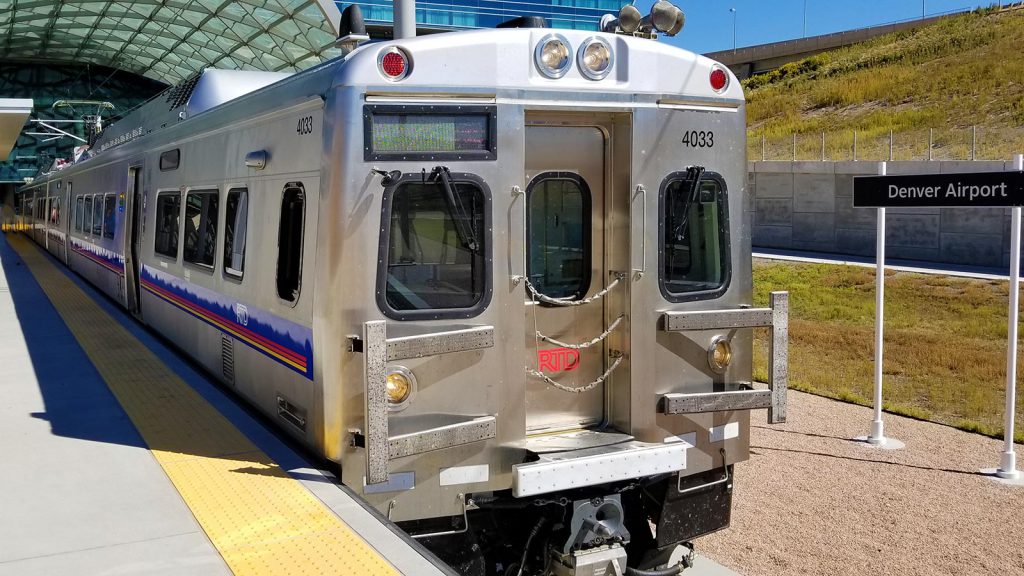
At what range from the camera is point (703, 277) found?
611 cm

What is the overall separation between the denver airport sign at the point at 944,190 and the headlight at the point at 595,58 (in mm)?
4314

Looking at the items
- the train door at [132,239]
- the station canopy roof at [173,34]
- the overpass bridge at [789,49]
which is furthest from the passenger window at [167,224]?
the overpass bridge at [789,49]

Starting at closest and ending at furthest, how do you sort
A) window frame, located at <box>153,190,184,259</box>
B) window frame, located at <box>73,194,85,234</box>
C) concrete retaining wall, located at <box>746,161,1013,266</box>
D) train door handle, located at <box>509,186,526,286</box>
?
1. train door handle, located at <box>509,186,526,286</box>
2. window frame, located at <box>153,190,184,259</box>
3. window frame, located at <box>73,194,85,234</box>
4. concrete retaining wall, located at <box>746,161,1013,266</box>

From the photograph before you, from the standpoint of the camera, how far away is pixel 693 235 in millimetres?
6078

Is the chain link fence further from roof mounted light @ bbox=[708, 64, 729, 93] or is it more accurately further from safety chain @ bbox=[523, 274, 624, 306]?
safety chain @ bbox=[523, 274, 624, 306]

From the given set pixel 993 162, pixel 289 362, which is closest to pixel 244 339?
pixel 289 362

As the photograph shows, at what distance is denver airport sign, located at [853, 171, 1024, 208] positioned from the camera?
8.24 metres

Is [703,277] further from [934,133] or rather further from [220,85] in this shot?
[934,133]

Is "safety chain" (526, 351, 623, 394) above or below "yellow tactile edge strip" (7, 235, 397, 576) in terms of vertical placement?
above

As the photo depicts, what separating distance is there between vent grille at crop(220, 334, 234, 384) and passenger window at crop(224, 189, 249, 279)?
55 cm

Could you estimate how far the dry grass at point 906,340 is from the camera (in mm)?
12328

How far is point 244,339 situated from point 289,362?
48.5 inches

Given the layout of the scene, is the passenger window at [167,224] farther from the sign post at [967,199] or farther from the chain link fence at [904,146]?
the chain link fence at [904,146]

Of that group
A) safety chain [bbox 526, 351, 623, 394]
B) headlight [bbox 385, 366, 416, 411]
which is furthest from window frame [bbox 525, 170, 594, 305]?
headlight [bbox 385, 366, 416, 411]
